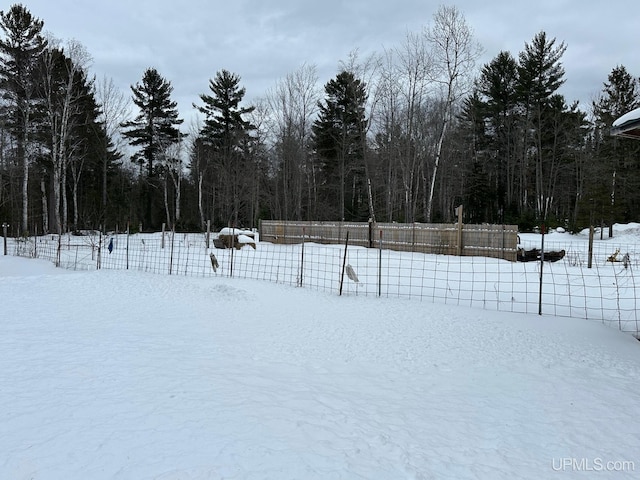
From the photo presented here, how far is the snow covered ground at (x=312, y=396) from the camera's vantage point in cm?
263

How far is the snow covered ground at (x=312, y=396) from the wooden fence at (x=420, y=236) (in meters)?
7.52

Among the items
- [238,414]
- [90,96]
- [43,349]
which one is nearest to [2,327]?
[43,349]

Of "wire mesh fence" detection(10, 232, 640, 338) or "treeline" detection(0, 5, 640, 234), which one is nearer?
"wire mesh fence" detection(10, 232, 640, 338)

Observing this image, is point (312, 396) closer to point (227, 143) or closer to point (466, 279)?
point (466, 279)

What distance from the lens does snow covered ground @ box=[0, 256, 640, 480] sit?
263 cm

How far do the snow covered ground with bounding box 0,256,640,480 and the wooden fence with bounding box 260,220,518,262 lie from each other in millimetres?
7521

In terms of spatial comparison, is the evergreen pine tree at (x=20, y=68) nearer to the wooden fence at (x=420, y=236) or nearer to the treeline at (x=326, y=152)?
the treeline at (x=326, y=152)

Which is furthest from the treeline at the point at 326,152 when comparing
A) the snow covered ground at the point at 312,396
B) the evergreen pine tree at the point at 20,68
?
the snow covered ground at the point at 312,396

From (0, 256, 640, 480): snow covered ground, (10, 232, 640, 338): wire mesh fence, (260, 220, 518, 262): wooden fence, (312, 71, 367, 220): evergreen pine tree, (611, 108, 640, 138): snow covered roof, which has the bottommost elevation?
(0, 256, 640, 480): snow covered ground

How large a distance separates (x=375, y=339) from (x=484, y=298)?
428 centimetres

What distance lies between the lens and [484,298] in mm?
8945

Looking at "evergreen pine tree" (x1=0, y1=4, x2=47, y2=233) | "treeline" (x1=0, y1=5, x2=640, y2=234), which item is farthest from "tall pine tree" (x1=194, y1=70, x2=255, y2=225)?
"evergreen pine tree" (x1=0, y1=4, x2=47, y2=233)

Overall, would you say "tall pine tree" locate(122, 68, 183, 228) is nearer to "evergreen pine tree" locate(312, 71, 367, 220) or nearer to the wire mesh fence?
"evergreen pine tree" locate(312, 71, 367, 220)

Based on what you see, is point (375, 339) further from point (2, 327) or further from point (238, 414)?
point (2, 327)
